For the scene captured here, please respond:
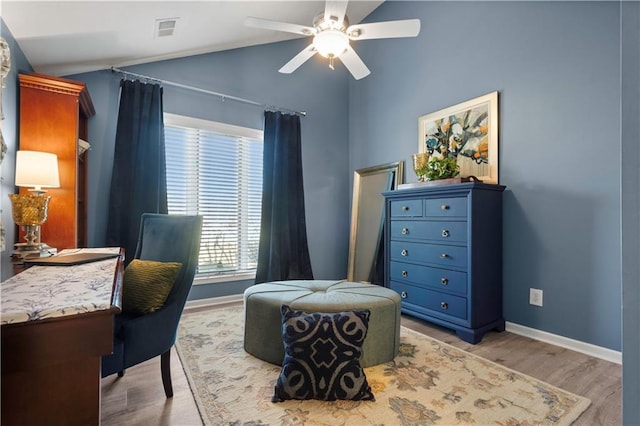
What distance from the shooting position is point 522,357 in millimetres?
2162

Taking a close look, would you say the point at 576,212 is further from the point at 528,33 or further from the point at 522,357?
the point at 528,33

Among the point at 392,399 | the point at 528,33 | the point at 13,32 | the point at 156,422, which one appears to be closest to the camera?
the point at 156,422

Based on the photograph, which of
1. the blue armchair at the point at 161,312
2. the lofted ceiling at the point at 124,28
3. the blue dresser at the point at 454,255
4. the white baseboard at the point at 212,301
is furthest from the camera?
the white baseboard at the point at 212,301

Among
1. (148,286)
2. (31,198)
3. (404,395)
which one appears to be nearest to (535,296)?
(404,395)

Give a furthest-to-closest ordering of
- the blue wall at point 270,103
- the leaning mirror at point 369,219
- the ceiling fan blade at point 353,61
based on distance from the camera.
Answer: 1. the leaning mirror at point 369,219
2. the blue wall at point 270,103
3. the ceiling fan blade at point 353,61

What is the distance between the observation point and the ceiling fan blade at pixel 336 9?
1.85 meters

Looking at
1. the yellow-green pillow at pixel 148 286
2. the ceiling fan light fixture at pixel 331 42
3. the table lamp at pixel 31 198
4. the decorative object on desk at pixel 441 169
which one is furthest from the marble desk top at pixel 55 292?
the decorative object on desk at pixel 441 169

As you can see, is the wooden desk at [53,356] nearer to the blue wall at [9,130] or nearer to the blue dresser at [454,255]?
the blue wall at [9,130]

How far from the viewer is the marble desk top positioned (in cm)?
75

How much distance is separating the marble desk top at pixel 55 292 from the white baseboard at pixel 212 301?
6.72 ft

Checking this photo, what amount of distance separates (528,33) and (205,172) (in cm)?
338

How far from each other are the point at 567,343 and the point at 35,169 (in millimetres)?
3890

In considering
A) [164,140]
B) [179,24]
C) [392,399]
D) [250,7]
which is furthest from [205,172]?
[392,399]

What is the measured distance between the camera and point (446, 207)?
261cm
